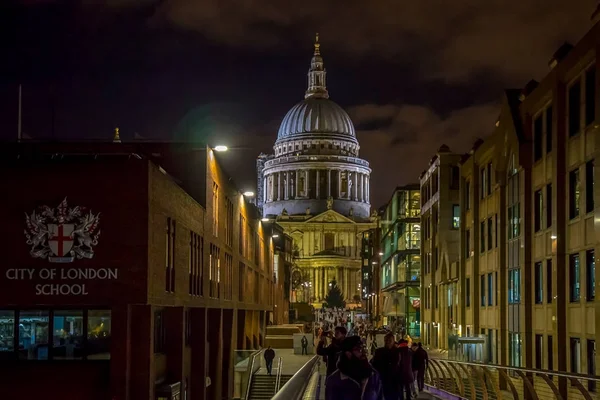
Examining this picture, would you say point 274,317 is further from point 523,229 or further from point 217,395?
point 523,229

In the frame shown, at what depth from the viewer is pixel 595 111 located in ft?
101

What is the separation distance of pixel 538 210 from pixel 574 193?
5.91 metres

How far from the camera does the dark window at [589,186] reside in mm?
31875

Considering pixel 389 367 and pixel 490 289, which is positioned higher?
pixel 490 289

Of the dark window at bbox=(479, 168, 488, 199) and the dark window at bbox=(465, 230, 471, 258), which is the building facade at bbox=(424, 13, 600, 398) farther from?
the dark window at bbox=(465, 230, 471, 258)

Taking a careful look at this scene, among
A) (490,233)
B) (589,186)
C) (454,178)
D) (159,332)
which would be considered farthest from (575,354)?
(454,178)

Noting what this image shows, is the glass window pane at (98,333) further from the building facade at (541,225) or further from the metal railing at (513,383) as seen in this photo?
the building facade at (541,225)

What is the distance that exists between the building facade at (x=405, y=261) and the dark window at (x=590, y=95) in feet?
187

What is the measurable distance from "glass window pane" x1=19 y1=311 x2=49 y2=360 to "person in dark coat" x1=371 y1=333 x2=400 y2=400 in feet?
52.5

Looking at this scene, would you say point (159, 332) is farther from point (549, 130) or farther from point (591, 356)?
point (549, 130)

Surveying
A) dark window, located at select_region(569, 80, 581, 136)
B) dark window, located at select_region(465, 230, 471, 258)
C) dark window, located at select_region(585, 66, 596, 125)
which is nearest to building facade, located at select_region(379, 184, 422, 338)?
dark window, located at select_region(465, 230, 471, 258)

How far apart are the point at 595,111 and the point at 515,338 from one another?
16.0 metres

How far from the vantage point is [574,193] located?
34.3m

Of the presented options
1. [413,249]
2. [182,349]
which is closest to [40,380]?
[182,349]
